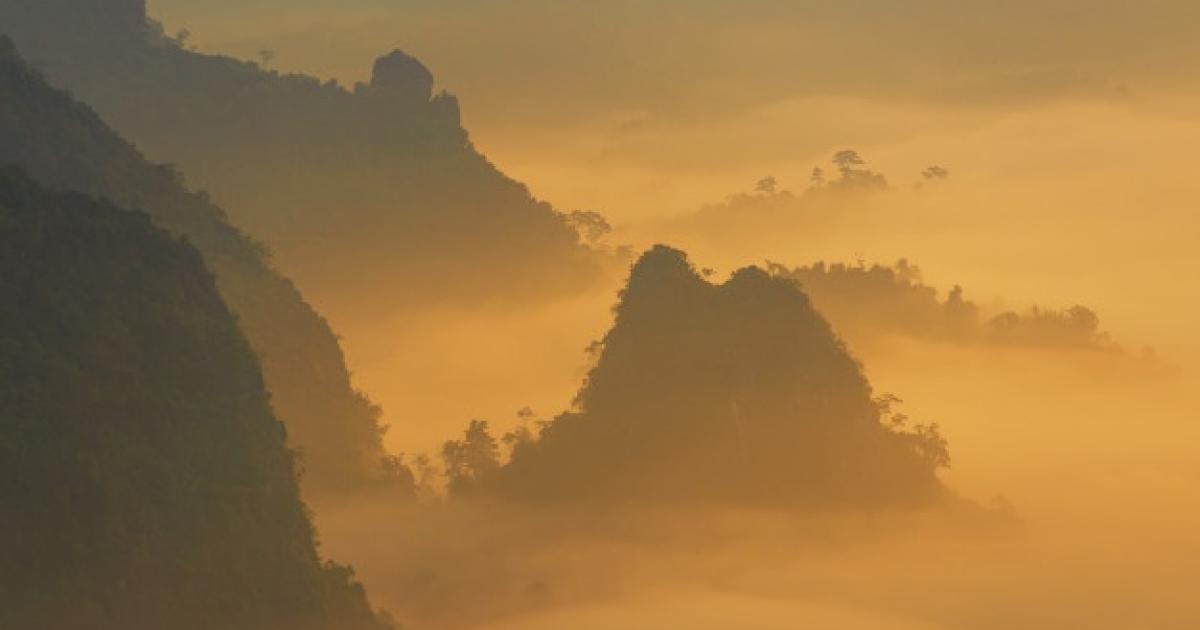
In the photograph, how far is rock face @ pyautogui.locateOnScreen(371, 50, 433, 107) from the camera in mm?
111250

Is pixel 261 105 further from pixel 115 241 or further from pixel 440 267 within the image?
pixel 115 241

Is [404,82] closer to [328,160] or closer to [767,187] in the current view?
[328,160]

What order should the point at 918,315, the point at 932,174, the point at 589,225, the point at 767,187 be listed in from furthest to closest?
the point at 932,174 < the point at 767,187 < the point at 589,225 < the point at 918,315

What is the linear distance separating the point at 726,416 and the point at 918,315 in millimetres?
47516

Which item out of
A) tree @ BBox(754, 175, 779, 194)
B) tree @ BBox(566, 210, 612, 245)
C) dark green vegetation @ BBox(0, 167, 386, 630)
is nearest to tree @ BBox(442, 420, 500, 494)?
dark green vegetation @ BBox(0, 167, 386, 630)

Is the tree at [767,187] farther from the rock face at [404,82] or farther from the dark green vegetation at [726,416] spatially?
the dark green vegetation at [726,416]

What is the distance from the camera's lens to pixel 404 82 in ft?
366

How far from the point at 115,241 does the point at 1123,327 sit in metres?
109

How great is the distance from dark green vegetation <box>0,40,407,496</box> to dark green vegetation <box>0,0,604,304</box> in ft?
122

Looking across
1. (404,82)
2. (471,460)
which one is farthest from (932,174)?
(471,460)

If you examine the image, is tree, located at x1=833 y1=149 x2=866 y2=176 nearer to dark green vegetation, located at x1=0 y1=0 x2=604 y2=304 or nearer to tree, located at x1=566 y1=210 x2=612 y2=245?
tree, located at x1=566 y1=210 x2=612 y2=245

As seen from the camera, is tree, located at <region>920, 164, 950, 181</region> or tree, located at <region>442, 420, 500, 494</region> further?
tree, located at <region>920, 164, 950, 181</region>

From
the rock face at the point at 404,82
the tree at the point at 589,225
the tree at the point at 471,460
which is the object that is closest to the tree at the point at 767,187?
the tree at the point at 589,225

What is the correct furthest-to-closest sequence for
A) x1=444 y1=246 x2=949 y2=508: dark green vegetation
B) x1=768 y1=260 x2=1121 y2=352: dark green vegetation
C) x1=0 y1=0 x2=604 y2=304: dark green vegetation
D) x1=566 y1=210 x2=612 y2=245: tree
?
x1=566 y1=210 x2=612 y2=245: tree, x1=768 y1=260 x2=1121 y2=352: dark green vegetation, x1=0 y1=0 x2=604 y2=304: dark green vegetation, x1=444 y1=246 x2=949 y2=508: dark green vegetation
